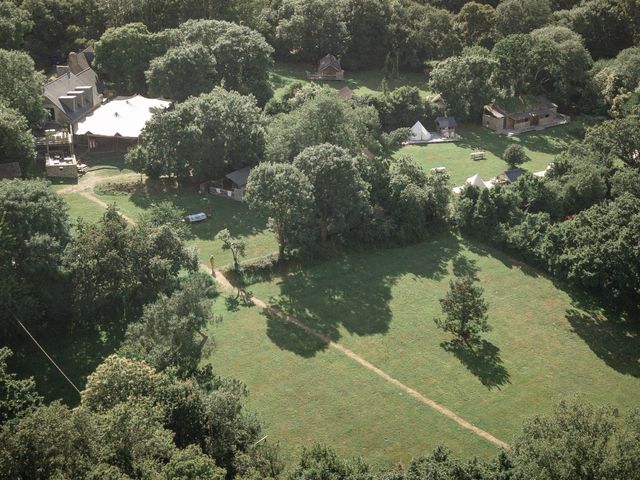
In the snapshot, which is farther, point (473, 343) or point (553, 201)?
point (553, 201)

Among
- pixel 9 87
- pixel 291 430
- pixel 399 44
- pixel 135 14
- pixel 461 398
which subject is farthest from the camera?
pixel 399 44

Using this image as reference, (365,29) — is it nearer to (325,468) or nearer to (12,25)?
(12,25)

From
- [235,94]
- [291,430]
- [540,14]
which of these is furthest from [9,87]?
[540,14]

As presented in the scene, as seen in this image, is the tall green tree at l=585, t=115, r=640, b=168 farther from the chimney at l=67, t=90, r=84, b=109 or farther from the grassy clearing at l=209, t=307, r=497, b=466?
the chimney at l=67, t=90, r=84, b=109

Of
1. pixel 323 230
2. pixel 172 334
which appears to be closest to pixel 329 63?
pixel 323 230

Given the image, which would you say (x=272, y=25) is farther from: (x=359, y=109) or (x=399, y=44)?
(x=359, y=109)

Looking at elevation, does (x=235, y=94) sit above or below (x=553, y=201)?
above

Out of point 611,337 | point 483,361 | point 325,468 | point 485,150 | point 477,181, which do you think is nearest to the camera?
point 325,468

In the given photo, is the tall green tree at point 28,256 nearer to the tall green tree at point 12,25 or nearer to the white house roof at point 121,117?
the white house roof at point 121,117
